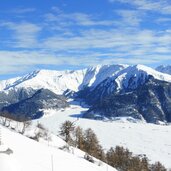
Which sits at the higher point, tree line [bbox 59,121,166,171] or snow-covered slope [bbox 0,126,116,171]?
snow-covered slope [bbox 0,126,116,171]

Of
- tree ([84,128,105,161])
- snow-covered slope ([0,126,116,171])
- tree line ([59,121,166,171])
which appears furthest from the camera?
tree line ([59,121,166,171])

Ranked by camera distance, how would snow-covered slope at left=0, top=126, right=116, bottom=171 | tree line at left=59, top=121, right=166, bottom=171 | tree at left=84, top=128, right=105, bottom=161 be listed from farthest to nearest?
tree line at left=59, top=121, right=166, bottom=171 → tree at left=84, top=128, right=105, bottom=161 → snow-covered slope at left=0, top=126, right=116, bottom=171

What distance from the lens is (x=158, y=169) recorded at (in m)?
177

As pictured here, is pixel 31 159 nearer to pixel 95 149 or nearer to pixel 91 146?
pixel 95 149

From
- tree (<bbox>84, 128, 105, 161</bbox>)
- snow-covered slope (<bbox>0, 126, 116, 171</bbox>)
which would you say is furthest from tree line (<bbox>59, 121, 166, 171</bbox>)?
snow-covered slope (<bbox>0, 126, 116, 171</bbox>)

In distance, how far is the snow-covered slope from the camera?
212 feet

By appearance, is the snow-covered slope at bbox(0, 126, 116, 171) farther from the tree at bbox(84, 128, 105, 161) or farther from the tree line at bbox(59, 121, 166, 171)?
the tree line at bbox(59, 121, 166, 171)

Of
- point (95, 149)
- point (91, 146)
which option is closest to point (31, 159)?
point (95, 149)

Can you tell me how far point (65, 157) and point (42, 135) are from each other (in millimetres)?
33425

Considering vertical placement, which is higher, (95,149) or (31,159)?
(31,159)

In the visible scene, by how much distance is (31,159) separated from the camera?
75.6 meters

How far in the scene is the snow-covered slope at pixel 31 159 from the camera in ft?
212

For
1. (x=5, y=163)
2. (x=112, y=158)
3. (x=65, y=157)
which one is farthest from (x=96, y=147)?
(x=5, y=163)

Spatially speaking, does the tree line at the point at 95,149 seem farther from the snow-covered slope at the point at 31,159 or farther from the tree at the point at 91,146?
the snow-covered slope at the point at 31,159
